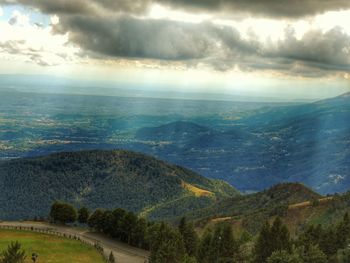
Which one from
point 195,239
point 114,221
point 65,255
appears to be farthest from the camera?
point 114,221

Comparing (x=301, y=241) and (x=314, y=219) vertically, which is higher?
(x=301, y=241)

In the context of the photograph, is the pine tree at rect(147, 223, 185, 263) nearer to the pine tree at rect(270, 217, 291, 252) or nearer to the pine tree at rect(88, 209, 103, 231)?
the pine tree at rect(270, 217, 291, 252)

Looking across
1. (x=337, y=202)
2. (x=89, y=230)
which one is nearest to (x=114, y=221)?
(x=89, y=230)

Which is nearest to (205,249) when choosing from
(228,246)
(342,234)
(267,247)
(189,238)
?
(228,246)

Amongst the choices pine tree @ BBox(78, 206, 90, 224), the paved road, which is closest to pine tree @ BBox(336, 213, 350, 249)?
the paved road

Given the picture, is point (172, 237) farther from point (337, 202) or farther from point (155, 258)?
point (337, 202)

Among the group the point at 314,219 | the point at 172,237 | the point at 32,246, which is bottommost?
the point at 314,219

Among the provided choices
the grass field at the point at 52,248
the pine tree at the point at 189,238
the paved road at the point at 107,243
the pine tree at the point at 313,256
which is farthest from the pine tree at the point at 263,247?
the grass field at the point at 52,248
